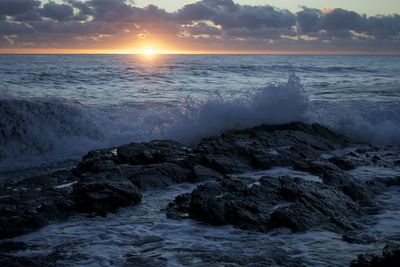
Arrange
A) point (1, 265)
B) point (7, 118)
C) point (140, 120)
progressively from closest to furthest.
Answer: point (1, 265)
point (7, 118)
point (140, 120)

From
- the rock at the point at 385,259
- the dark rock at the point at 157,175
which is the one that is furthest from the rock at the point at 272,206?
the rock at the point at 385,259

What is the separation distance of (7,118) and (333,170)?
974 centimetres

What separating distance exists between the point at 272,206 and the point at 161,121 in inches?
406

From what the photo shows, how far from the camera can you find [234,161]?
31.8 feet

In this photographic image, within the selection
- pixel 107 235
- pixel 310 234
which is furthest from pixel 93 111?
pixel 310 234

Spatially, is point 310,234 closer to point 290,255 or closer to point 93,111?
point 290,255

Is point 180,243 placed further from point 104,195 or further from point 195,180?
point 195,180

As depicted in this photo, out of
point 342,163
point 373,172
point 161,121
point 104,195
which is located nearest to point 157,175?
point 104,195

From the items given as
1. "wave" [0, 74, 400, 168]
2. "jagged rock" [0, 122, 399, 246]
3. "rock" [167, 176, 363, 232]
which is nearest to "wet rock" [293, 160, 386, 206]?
"jagged rock" [0, 122, 399, 246]

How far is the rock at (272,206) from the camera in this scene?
6172 millimetres

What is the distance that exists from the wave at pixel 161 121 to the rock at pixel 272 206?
677 cm

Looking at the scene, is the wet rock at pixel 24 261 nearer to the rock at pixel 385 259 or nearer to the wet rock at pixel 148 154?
the rock at pixel 385 259

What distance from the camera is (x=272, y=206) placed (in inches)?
265

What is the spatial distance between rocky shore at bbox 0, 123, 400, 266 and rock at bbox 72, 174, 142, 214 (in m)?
0.02
